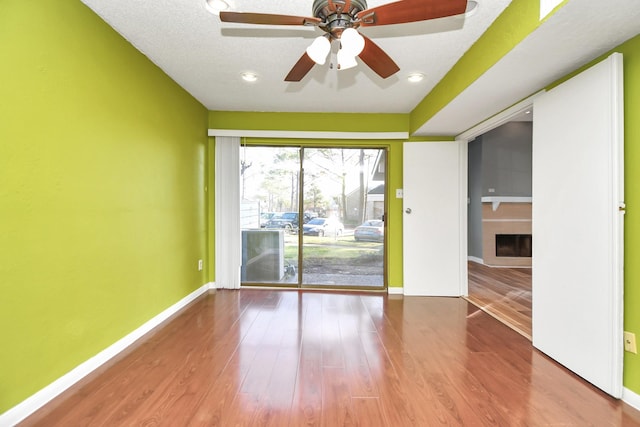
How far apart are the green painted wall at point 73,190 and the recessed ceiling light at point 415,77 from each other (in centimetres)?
238

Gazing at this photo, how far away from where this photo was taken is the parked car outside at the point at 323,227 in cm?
407

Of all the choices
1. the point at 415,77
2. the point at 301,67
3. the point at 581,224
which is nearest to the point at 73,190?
the point at 301,67

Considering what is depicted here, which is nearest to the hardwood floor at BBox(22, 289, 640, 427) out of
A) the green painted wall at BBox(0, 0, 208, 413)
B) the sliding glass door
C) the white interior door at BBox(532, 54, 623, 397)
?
the white interior door at BBox(532, 54, 623, 397)

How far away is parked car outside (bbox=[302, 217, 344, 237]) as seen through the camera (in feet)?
13.3

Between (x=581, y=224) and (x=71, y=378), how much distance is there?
346 centimetres

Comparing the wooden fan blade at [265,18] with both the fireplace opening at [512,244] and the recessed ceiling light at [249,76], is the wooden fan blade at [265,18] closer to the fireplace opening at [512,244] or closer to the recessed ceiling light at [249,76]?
the recessed ceiling light at [249,76]

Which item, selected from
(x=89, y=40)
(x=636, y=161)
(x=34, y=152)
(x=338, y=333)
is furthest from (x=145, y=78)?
(x=636, y=161)

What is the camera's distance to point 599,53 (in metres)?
1.85

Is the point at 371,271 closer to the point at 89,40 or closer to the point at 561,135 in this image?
the point at 561,135

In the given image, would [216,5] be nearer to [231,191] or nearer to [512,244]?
[231,191]

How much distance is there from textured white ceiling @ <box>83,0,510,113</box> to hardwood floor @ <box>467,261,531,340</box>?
253cm

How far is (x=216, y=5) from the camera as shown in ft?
6.03

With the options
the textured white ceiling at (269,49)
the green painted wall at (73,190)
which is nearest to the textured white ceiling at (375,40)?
the textured white ceiling at (269,49)

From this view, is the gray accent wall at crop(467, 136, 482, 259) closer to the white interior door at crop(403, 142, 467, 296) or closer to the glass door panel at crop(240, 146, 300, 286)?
the white interior door at crop(403, 142, 467, 296)
